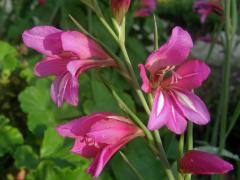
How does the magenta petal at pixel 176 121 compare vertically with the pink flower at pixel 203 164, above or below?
above

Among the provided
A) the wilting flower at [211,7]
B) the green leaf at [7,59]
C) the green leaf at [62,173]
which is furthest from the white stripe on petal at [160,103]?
the green leaf at [7,59]

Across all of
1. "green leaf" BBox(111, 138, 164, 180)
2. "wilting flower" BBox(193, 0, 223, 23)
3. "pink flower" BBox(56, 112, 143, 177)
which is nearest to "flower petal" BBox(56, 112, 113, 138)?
"pink flower" BBox(56, 112, 143, 177)

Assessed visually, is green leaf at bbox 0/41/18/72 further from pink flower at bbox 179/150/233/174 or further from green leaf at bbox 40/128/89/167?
pink flower at bbox 179/150/233/174

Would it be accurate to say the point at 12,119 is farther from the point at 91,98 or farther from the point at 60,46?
the point at 60,46

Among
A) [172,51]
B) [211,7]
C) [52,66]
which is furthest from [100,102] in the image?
[172,51]

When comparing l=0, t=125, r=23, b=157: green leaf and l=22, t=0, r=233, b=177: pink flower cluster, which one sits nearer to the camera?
l=22, t=0, r=233, b=177: pink flower cluster

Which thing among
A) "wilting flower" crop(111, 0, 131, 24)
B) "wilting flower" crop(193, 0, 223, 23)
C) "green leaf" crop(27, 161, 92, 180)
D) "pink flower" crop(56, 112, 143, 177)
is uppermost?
"wilting flower" crop(111, 0, 131, 24)

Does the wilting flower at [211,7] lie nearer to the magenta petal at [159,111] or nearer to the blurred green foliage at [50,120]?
the blurred green foliage at [50,120]
